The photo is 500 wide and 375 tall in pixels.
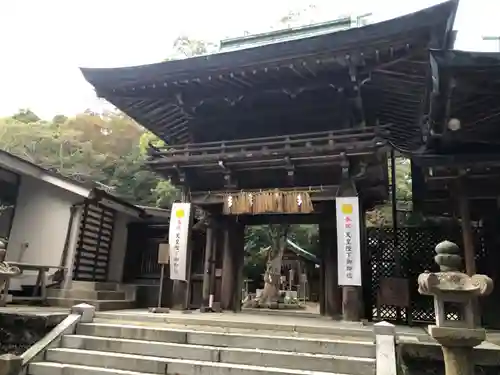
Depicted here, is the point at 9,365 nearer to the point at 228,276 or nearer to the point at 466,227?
the point at 228,276

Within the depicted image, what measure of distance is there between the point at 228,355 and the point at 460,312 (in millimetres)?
3239

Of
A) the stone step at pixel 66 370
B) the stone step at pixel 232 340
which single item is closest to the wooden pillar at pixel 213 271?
the stone step at pixel 232 340

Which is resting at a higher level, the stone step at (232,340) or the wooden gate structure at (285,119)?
the wooden gate structure at (285,119)

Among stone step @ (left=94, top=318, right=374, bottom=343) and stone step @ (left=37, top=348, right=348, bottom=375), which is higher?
stone step @ (left=94, top=318, right=374, bottom=343)

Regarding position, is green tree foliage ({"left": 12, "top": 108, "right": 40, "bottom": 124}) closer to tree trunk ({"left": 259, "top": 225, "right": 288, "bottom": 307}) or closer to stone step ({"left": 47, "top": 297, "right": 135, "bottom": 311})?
tree trunk ({"left": 259, "top": 225, "right": 288, "bottom": 307})

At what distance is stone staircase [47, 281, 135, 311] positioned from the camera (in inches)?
392

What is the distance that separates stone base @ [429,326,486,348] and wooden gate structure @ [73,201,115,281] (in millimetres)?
9894

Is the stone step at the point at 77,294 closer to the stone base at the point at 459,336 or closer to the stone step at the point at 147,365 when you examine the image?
the stone step at the point at 147,365

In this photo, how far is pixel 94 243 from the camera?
40.3ft

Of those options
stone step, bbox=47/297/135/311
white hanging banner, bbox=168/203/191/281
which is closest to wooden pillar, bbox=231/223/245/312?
white hanging banner, bbox=168/203/191/281

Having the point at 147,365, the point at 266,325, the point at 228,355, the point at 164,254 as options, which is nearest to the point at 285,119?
the point at 164,254

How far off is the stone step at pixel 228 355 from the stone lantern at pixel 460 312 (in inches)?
47.9

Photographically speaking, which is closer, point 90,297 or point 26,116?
point 90,297

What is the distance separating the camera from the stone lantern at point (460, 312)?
4.25 metres
